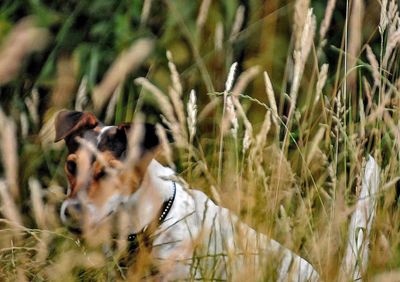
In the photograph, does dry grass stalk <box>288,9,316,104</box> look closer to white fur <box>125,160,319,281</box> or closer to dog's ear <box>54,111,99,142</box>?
white fur <box>125,160,319,281</box>

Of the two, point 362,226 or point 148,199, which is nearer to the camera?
point 362,226

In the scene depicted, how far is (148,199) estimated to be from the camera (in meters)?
3.42

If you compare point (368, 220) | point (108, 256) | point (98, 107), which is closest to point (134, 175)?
point (108, 256)

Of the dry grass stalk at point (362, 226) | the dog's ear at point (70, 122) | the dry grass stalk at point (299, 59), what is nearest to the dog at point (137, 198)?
the dog's ear at point (70, 122)

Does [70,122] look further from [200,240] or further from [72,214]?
[200,240]

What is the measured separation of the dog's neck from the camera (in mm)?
3340

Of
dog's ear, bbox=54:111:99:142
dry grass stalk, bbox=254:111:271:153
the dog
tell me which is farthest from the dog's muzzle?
dry grass stalk, bbox=254:111:271:153

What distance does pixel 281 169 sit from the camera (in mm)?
2783

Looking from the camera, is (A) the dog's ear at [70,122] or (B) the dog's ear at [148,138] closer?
(B) the dog's ear at [148,138]

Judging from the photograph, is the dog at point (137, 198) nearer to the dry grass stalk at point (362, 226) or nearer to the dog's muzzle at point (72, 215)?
the dog's muzzle at point (72, 215)

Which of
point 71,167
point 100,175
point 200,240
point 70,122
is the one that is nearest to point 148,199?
point 100,175

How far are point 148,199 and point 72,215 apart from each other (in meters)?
0.33

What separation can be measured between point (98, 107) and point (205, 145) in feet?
1.55

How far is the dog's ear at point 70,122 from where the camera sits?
344 cm
